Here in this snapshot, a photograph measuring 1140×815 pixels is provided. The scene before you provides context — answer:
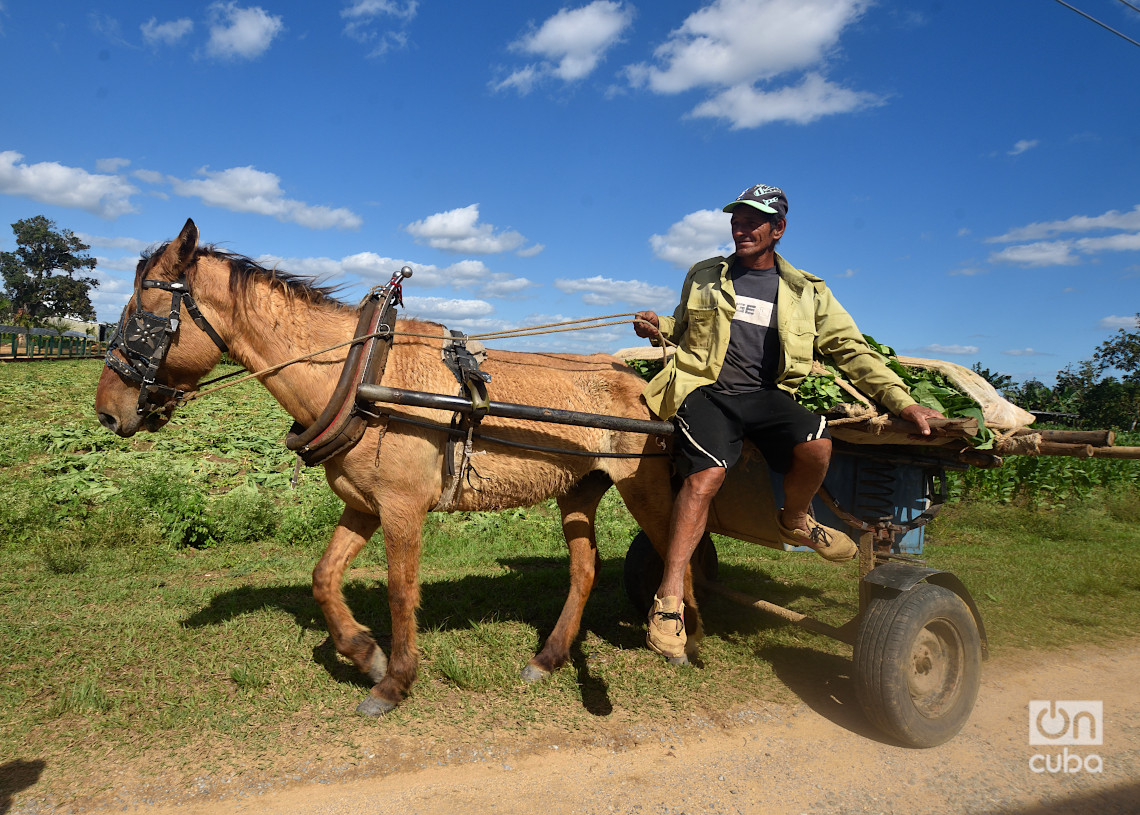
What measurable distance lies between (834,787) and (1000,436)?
2.18 metres

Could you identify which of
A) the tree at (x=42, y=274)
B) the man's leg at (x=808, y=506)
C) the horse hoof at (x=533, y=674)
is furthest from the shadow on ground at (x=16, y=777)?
the tree at (x=42, y=274)

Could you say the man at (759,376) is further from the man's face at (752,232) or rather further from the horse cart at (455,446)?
the horse cart at (455,446)

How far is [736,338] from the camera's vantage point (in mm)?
3910

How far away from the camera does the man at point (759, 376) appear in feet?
11.9

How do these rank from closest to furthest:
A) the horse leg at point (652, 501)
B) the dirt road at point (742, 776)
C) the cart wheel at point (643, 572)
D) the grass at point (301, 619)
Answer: the dirt road at point (742, 776) < the grass at point (301, 619) < the horse leg at point (652, 501) < the cart wheel at point (643, 572)

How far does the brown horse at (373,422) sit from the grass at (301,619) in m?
0.44

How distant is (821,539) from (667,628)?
4.40 ft

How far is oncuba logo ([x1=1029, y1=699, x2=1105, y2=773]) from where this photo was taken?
11.8 ft

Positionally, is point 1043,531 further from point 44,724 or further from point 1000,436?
point 44,724

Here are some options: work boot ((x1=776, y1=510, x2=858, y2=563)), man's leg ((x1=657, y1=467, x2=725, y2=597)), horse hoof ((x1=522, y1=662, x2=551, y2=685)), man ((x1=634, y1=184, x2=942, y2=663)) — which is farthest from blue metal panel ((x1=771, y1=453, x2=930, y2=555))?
horse hoof ((x1=522, y1=662, x2=551, y2=685))

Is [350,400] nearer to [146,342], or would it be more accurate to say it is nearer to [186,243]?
[146,342]

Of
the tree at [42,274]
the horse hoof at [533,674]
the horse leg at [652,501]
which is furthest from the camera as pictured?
the tree at [42,274]

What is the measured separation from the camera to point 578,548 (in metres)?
4.79

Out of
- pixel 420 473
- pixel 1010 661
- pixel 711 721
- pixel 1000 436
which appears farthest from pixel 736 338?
pixel 1010 661
